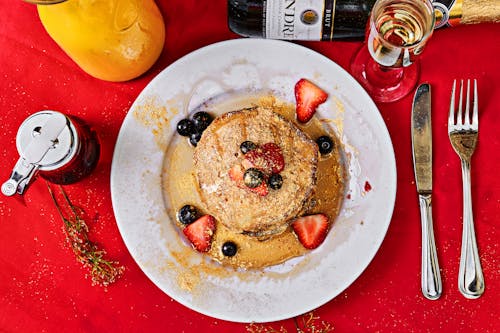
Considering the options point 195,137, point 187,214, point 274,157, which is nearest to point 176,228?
point 187,214

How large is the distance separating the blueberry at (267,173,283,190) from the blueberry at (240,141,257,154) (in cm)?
10

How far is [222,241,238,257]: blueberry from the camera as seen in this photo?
1797mm

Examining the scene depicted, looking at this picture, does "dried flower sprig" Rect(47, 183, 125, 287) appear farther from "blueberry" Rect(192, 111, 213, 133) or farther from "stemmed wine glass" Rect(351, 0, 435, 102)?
"stemmed wine glass" Rect(351, 0, 435, 102)

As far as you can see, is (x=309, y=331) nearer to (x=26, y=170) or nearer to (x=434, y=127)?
(x=434, y=127)

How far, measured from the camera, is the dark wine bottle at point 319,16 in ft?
5.65

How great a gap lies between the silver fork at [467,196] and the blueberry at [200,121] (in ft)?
2.47

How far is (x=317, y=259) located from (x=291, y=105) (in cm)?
48

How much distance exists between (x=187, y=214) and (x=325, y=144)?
47 cm

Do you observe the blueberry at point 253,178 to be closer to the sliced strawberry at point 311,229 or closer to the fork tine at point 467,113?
the sliced strawberry at point 311,229

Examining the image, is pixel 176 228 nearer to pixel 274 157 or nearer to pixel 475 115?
pixel 274 157

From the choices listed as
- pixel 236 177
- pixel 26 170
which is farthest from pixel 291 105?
pixel 26 170

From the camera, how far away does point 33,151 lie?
1.59 m

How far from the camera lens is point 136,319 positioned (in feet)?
6.11

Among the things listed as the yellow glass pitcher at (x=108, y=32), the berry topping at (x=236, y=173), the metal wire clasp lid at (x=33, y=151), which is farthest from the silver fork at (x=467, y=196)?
the metal wire clasp lid at (x=33, y=151)
